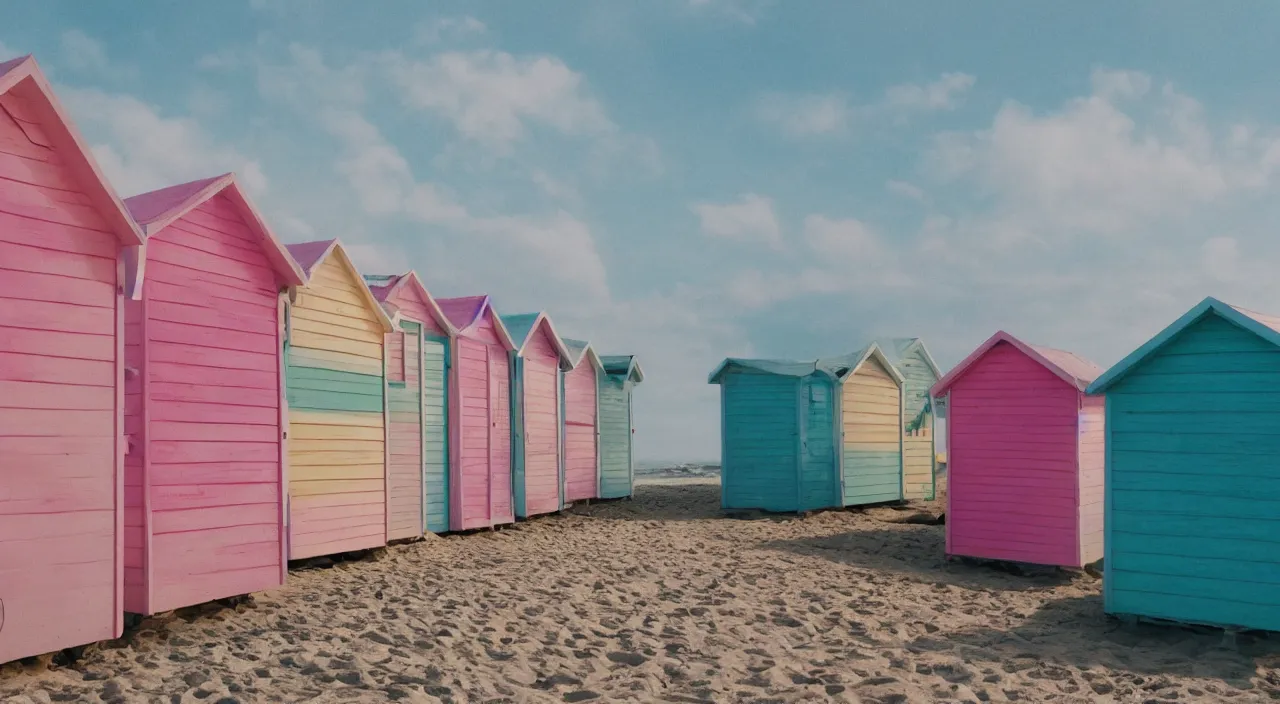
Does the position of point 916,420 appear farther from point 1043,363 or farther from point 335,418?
point 335,418

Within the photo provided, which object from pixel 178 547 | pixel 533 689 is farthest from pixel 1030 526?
pixel 178 547

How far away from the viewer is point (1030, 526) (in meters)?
11.5

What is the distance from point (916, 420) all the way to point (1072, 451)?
861 centimetres

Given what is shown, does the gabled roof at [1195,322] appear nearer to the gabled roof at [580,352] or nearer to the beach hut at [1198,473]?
the beach hut at [1198,473]

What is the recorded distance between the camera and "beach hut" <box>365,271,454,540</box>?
12602mm

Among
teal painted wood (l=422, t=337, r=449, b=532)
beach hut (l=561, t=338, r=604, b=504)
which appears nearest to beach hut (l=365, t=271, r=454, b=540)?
teal painted wood (l=422, t=337, r=449, b=532)

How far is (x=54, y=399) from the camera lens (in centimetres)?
625

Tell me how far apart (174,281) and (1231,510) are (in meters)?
9.04

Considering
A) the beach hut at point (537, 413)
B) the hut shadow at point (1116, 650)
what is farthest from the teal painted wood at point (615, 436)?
the hut shadow at point (1116, 650)

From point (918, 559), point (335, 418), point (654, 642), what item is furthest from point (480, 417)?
point (654, 642)

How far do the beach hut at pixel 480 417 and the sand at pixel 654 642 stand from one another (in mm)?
2514

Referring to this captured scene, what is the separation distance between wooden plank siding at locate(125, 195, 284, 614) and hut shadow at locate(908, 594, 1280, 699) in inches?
228

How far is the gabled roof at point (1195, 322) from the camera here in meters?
7.68

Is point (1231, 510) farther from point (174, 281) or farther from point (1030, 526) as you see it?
point (174, 281)
